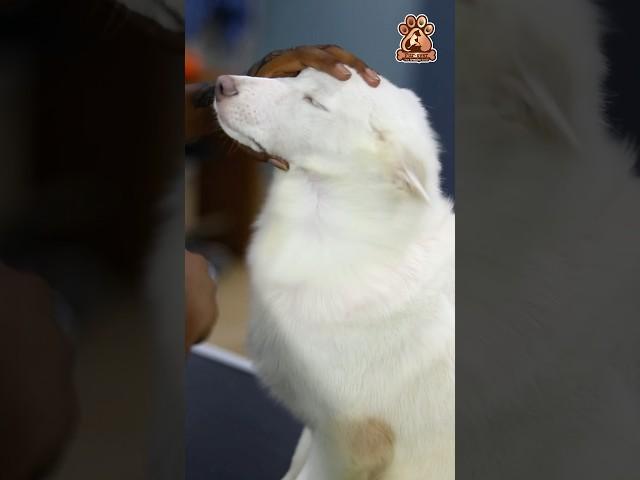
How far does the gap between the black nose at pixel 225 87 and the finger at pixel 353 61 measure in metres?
0.17

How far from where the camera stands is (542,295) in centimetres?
Answer: 145

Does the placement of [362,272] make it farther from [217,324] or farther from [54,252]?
[54,252]

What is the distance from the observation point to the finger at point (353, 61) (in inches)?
54.1

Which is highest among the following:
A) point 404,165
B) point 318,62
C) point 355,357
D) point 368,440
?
point 318,62

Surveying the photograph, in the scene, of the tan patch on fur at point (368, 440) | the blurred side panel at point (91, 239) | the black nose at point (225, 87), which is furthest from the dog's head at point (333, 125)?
the tan patch on fur at point (368, 440)

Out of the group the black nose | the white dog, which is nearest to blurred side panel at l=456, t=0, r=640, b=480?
the white dog

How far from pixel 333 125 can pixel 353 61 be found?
118mm

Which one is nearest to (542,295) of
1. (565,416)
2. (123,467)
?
(565,416)

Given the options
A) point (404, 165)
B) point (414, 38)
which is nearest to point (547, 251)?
point (404, 165)

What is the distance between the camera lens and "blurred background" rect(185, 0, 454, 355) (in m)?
1.38

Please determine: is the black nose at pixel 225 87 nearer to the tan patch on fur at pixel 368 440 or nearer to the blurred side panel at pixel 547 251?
the blurred side panel at pixel 547 251

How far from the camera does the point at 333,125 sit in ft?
4.49

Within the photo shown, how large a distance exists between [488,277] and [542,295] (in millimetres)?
108

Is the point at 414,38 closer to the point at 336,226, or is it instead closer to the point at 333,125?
the point at 333,125
